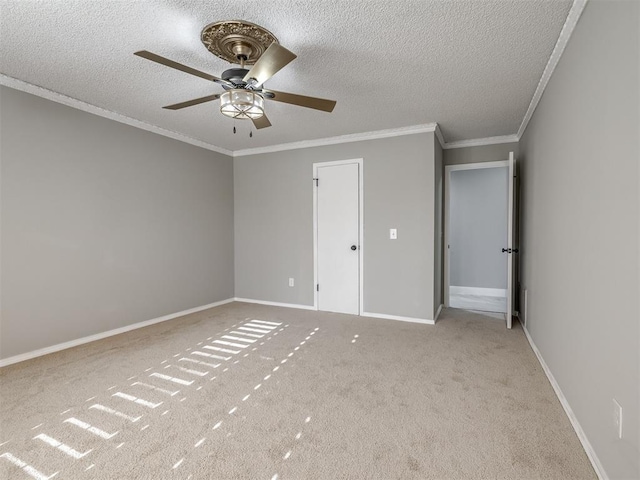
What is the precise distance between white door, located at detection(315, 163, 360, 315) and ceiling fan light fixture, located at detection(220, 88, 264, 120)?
2.23m

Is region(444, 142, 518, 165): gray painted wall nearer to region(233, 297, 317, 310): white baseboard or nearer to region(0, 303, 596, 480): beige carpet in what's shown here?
region(0, 303, 596, 480): beige carpet

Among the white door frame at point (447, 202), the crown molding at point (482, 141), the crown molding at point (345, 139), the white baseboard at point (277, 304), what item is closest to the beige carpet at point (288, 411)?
the white baseboard at point (277, 304)

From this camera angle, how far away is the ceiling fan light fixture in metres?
2.11

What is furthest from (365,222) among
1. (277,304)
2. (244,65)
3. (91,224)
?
(91,224)

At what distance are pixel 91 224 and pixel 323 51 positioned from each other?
9.14ft

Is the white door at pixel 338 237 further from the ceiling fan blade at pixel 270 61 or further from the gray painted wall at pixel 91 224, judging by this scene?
the ceiling fan blade at pixel 270 61

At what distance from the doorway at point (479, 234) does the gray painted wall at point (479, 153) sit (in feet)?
3.36

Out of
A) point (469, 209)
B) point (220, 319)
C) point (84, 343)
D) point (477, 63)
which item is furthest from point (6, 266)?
point (469, 209)

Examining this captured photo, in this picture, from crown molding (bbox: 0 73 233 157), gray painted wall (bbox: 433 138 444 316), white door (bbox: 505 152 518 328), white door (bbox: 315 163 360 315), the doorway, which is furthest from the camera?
the doorway

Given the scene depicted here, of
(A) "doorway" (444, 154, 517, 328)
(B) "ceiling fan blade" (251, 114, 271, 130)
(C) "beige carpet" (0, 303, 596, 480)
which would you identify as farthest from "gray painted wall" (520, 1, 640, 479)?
(A) "doorway" (444, 154, 517, 328)

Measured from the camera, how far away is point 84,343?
3.26 meters

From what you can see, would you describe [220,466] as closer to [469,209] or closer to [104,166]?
[104,166]

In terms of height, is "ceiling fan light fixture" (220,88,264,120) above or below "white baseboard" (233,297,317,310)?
above

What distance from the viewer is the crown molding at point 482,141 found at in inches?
171
